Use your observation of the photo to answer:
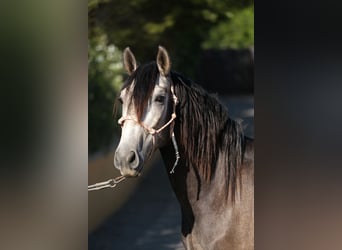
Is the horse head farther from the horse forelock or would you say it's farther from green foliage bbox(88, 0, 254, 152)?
green foliage bbox(88, 0, 254, 152)

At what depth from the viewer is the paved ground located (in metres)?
4.88

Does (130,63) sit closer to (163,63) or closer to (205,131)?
(163,63)

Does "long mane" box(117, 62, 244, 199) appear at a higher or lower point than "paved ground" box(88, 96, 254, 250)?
higher

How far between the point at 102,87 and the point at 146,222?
0.99 meters

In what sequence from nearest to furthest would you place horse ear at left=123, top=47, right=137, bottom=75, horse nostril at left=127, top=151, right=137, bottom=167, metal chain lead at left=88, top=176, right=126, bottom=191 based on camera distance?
horse nostril at left=127, top=151, right=137, bottom=167 → horse ear at left=123, top=47, right=137, bottom=75 → metal chain lead at left=88, top=176, right=126, bottom=191

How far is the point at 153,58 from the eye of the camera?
4.71 meters

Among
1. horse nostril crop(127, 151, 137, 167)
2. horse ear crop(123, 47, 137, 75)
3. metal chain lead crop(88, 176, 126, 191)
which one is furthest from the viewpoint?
metal chain lead crop(88, 176, 126, 191)

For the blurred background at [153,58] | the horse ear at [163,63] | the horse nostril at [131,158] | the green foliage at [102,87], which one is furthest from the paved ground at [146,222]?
the horse ear at [163,63]

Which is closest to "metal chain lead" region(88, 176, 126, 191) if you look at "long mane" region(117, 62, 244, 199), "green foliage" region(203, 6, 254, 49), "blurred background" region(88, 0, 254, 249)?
"blurred background" region(88, 0, 254, 249)

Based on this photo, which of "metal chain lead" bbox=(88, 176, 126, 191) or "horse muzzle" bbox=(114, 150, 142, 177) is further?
"metal chain lead" bbox=(88, 176, 126, 191)

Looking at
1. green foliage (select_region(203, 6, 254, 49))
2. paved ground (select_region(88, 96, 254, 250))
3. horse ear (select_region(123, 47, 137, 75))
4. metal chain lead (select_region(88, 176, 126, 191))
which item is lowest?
paved ground (select_region(88, 96, 254, 250))
